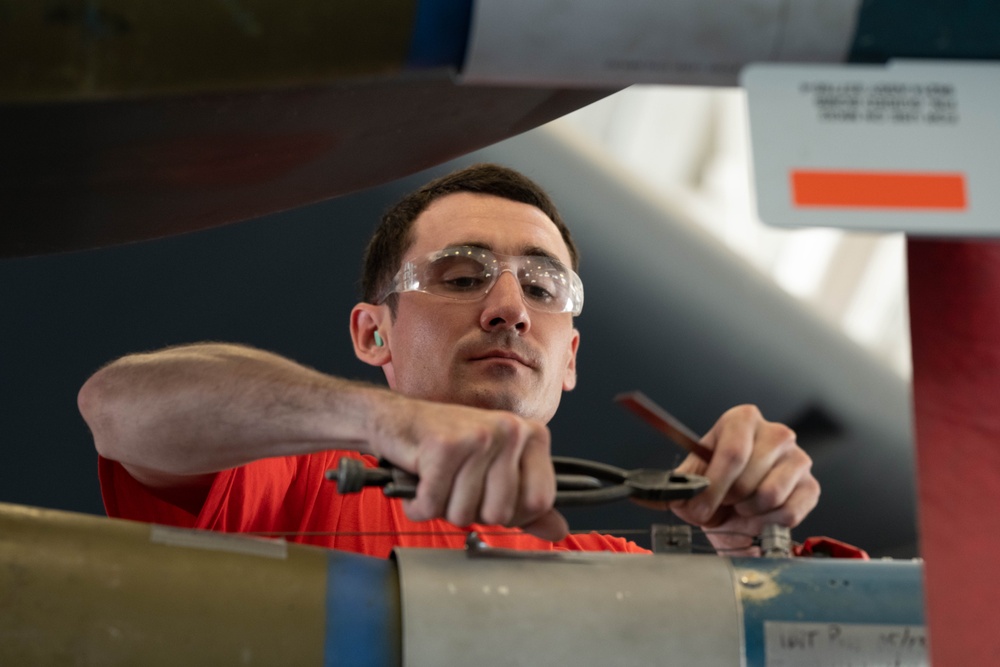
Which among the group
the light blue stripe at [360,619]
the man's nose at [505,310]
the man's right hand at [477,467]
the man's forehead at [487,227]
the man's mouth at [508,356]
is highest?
the man's forehead at [487,227]

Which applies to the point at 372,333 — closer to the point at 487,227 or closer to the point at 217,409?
the point at 487,227

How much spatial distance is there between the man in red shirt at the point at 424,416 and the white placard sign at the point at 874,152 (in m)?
0.27

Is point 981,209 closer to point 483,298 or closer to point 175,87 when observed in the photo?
point 175,87

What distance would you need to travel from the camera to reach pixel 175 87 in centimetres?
55

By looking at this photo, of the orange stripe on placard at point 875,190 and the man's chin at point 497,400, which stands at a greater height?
the man's chin at point 497,400

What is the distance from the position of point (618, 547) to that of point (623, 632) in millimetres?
660

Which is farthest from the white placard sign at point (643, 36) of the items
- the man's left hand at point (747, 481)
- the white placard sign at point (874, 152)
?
the man's left hand at point (747, 481)

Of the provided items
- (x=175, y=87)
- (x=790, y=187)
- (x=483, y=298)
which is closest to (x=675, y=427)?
(x=790, y=187)

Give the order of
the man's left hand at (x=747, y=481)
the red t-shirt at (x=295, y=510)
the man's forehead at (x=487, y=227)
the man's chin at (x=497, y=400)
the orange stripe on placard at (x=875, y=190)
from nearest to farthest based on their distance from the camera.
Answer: the orange stripe on placard at (x=875, y=190), the man's left hand at (x=747, y=481), the red t-shirt at (x=295, y=510), the man's chin at (x=497, y=400), the man's forehead at (x=487, y=227)

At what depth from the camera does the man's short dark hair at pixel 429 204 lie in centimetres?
152

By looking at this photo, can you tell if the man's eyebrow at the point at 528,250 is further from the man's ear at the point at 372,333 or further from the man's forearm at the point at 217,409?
the man's forearm at the point at 217,409

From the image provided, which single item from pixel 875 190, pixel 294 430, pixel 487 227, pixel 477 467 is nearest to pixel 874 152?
pixel 875 190

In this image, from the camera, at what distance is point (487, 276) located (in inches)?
53.6

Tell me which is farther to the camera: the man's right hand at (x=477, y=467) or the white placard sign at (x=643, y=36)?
the man's right hand at (x=477, y=467)
